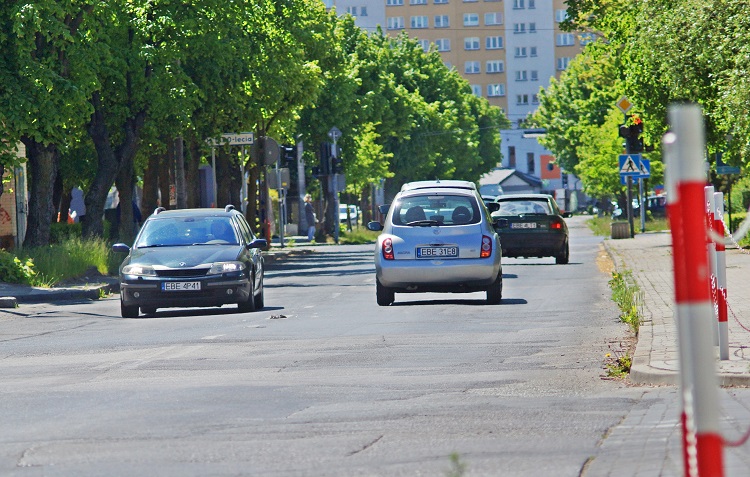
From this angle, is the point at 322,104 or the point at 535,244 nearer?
the point at 535,244

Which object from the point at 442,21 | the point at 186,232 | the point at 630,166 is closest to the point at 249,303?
the point at 186,232

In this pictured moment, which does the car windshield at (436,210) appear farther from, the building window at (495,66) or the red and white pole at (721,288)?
the building window at (495,66)

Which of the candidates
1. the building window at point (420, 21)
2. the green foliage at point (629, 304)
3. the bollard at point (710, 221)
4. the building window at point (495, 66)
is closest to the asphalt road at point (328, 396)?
the green foliage at point (629, 304)

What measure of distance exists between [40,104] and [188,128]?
10552 millimetres

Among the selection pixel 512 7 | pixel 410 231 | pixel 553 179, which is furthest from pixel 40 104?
pixel 553 179

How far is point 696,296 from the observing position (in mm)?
3641

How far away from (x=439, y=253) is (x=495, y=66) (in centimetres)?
14797

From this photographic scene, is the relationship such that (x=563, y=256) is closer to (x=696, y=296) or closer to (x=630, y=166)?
(x=630, y=166)

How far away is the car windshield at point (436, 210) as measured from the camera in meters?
20.8

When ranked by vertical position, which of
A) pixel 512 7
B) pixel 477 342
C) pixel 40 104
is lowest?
pixel 477 342

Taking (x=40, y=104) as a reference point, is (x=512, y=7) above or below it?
above

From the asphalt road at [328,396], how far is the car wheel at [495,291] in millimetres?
970

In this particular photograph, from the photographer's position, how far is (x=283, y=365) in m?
12.6

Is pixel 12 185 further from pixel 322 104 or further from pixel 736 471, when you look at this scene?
pixel 736 471
